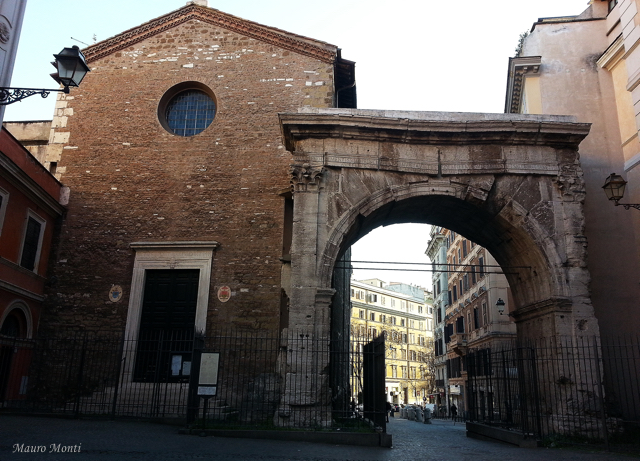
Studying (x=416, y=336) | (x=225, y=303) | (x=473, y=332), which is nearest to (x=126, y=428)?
(x=225, y=303)

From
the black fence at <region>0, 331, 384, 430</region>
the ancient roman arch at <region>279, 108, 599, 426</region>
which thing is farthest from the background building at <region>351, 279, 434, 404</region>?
the ancient roman arch at <region>279, 108, 599, 426</region>

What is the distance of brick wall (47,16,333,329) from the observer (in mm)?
13312

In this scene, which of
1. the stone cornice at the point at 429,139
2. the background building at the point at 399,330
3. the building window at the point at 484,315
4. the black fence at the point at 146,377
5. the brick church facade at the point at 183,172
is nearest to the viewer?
the stone cornice at the point at 429,139

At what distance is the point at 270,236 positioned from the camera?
1337 centimetres

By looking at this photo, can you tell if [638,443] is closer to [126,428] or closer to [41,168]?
[126,428]

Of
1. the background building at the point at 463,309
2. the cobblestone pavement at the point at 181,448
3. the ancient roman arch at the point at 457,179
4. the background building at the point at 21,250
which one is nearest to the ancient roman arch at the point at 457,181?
the ancient roman arch at the point at 457,179

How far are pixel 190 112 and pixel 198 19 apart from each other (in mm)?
2832

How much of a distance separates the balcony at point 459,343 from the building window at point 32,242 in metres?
24.2

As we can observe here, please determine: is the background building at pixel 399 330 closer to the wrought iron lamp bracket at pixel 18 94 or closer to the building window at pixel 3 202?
the building window at pixel 3 202

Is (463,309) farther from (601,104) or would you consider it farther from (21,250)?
(21,250)

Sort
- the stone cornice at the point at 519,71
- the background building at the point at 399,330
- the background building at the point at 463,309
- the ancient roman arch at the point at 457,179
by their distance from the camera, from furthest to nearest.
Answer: the background building at the point at 399,330, the background building at the point at 463,309, the stone cornice at the point at 519,71, the ancient roman arch at the point at 457,179

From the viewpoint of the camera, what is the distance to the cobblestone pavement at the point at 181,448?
22.4 feet

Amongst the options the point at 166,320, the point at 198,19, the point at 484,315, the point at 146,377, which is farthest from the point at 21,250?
the point at 484,315

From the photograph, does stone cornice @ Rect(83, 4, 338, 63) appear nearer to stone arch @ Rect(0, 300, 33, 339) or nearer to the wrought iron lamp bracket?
stone arch @ Rect(0, 300, 33, 339)
